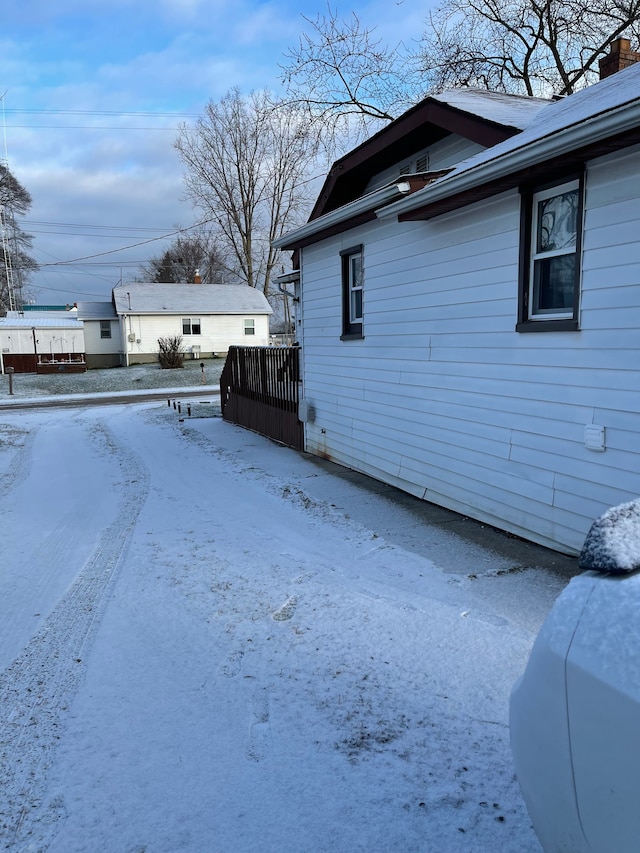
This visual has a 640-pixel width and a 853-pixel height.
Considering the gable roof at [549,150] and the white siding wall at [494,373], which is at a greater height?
the gable roof at [549,150]

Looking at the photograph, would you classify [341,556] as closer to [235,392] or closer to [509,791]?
[509,791]

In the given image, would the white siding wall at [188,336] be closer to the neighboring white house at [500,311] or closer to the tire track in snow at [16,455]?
the tire track in snow at [16,455]

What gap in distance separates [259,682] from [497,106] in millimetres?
7870

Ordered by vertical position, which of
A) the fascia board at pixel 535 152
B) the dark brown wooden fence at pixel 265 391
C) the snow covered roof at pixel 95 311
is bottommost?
the dark brown wooden fence at pixel 265 391

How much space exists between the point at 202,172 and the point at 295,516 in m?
39.4

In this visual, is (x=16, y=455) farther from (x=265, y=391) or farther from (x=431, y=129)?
(x=431, y=129)

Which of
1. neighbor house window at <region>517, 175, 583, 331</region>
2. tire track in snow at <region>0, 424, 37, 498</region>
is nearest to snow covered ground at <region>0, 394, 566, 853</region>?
tire track in snow at <region>0, 424, 37, 498</region>

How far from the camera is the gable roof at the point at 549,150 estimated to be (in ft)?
12.7

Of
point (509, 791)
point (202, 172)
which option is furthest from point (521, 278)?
point (202, 172)

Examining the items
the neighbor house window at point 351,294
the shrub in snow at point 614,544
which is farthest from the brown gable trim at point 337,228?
the shrub in snow at point 614,544

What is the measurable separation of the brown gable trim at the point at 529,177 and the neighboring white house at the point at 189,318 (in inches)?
1155

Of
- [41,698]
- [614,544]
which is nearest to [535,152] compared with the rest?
[614,544]

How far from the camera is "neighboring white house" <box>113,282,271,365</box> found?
112ft

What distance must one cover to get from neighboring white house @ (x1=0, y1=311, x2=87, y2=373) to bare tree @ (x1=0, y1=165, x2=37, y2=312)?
44.9 ft
